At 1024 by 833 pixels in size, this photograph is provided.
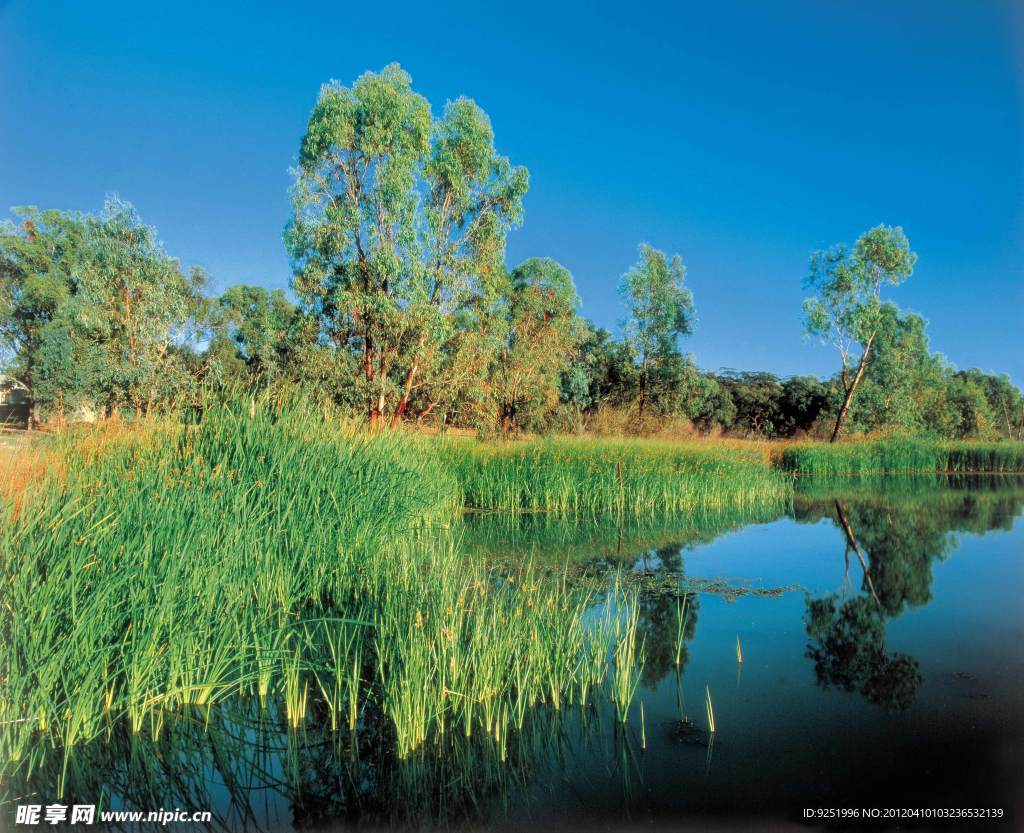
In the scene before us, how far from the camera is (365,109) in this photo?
1911 centimetres

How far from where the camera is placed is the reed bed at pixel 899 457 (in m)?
23.2

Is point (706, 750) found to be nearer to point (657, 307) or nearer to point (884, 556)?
point (884, 556)

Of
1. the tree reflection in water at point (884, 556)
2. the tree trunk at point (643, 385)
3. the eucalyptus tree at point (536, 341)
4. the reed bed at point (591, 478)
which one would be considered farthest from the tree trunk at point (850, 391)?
the reed bed at point (591, 478)

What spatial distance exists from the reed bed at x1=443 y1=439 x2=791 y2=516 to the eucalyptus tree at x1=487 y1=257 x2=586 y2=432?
10400mm

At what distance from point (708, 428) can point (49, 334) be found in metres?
30.8

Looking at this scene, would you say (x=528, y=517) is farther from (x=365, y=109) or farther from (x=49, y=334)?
(x=49, y=334)

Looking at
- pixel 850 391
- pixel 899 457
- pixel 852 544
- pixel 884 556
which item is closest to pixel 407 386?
pixel 852 544

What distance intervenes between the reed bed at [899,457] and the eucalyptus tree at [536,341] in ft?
35.9

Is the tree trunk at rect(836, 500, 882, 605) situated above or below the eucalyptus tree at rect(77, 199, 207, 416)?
below

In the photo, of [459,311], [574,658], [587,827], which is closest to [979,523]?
[574,658]

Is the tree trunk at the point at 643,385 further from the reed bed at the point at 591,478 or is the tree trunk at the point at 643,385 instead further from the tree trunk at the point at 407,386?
the reed bed at the point at 591,478

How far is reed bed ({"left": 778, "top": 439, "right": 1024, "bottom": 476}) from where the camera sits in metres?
23.2

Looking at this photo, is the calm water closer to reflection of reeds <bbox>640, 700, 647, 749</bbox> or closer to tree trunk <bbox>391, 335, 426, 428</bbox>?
reflection of reeds <bbox>640, 700, 647, 749</bbox>

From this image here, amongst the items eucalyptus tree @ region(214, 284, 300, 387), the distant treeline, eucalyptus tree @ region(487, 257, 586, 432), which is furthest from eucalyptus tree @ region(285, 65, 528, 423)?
eucalyptus tree @ region(214, 284, 300, 387)
